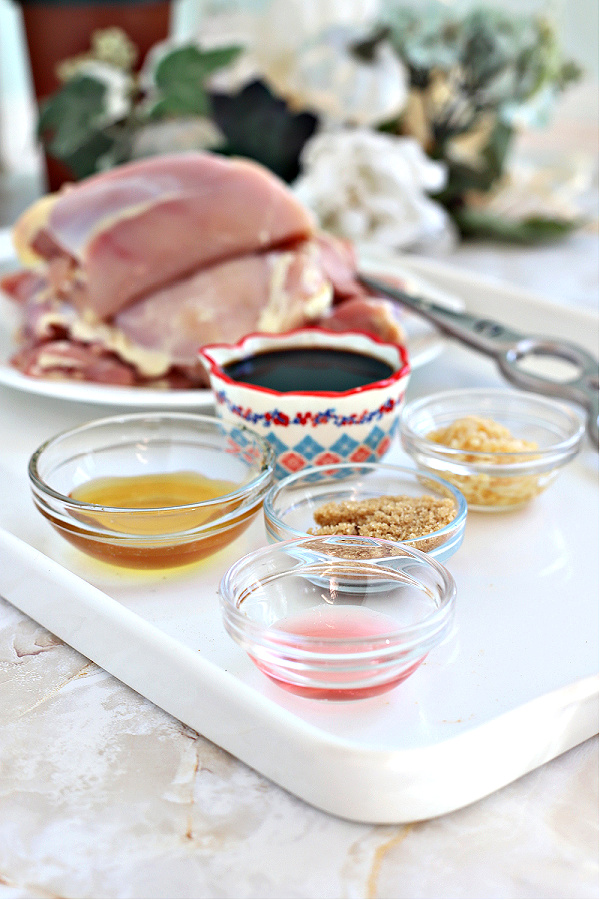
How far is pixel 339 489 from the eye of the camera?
725mm

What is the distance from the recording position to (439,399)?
0.88 m

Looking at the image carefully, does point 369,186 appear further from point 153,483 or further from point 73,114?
point 153,483

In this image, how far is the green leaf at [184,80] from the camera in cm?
165

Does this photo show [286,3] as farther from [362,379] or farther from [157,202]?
[362,379]

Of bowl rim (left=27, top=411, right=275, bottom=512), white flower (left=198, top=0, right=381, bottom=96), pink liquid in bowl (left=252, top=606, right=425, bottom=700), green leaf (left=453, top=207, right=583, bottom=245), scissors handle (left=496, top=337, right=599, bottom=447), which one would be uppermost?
white flower (left=198, top=0, right=381, bottom=96)

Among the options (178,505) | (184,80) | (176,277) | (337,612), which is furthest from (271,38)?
(337,612)

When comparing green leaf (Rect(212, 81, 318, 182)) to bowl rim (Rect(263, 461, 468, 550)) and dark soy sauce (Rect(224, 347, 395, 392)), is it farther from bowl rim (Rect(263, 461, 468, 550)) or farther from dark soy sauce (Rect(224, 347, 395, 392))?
bowl rim (Rect(263, 461, 468, 550))

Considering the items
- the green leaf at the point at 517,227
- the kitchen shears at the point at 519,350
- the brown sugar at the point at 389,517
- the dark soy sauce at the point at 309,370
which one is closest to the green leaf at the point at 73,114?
the green leaf at the point at 517,227

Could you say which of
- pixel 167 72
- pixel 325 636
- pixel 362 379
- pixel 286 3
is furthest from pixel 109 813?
pixel 286 3

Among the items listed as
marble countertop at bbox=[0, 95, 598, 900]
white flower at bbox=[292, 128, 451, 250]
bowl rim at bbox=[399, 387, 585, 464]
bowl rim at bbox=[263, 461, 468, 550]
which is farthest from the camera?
white flower at bbox=[292, 128, 451, 250]

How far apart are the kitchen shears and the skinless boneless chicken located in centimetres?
8

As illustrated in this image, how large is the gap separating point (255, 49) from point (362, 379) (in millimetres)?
1097

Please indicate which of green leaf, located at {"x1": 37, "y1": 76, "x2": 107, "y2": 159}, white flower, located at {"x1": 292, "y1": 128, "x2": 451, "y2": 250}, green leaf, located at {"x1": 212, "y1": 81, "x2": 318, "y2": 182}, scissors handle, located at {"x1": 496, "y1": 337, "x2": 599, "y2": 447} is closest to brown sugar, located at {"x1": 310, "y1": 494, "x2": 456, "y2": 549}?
scissors handle, located at {"x1": 496, "y1": 337, "x2": 599, "y2": 447}

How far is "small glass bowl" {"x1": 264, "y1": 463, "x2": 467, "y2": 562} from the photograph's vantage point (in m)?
0.68
